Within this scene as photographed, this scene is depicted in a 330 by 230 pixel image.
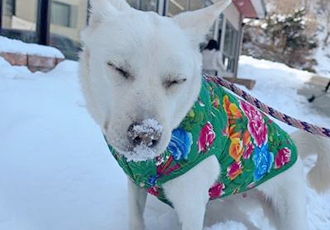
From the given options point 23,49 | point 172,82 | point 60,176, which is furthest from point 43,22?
point 172,82

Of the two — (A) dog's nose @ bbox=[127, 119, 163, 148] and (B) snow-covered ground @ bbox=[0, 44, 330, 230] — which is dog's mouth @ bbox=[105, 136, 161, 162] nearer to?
(A) dog's nose @ bbox=[127, 119, 163, 148]

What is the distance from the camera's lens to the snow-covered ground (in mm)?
2184

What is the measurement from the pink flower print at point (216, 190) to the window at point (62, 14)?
4818mm

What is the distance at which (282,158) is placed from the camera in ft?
7.05

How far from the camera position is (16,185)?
7.66 ft

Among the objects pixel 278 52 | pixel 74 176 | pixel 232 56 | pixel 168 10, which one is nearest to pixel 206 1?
pixel 168 10

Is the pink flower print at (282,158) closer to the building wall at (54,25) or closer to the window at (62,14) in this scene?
the building wall at (54,25)

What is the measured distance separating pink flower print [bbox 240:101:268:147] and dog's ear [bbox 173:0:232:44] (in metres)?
0.55

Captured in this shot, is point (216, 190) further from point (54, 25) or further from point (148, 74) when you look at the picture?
point (54, 25)

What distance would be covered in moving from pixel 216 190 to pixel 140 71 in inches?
33.6

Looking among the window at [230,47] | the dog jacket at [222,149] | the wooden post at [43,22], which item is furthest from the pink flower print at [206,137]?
the window at [230,47]

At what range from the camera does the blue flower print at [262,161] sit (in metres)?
2.07

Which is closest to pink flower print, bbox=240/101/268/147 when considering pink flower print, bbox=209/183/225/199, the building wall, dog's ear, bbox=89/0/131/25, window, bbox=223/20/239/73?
pink flower print, bbox=209/183/225/199

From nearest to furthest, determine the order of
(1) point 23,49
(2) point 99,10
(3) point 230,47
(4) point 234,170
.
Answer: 1. (2) point 99,10
2. (4) point 234,170
3. (1) point 23,49
4. (3) point 230,47
